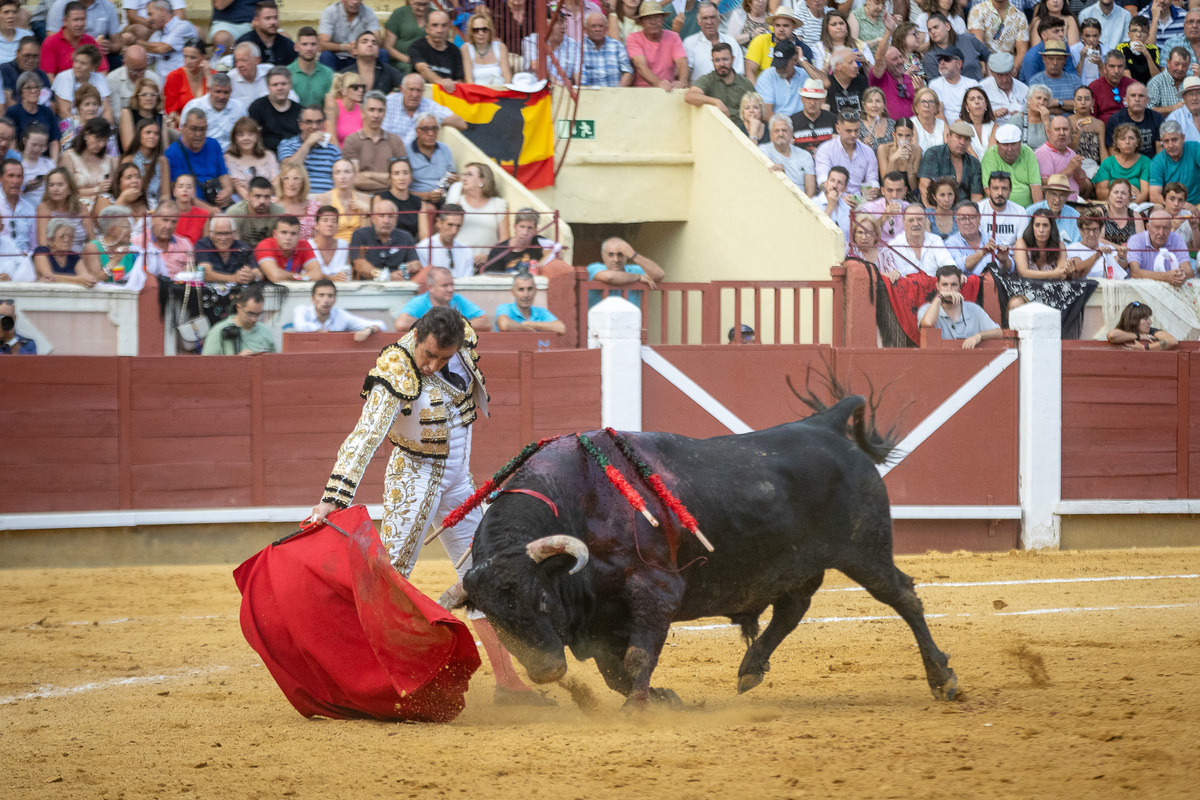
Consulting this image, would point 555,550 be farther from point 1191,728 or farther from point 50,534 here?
point 50,534

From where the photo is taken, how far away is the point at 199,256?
7.93 m

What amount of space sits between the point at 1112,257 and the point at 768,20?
12.0 feet

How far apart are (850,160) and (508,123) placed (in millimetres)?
2611

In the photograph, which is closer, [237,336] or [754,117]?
[237,336]

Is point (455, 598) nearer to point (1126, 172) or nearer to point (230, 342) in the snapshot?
point (230, 342)

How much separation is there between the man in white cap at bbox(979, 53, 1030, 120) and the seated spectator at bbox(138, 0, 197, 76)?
6.51 m

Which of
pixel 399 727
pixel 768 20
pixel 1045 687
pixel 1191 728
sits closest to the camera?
pixel 1191 728

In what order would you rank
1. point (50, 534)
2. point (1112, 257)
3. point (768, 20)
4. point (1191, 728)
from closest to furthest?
point (1191, 728), point (50, 534), point (1112, 257), point (768, 20)

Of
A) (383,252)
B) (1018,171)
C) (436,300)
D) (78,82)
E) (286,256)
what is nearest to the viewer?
(436,300)

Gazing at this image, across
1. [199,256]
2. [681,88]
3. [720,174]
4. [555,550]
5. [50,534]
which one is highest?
[681,88]

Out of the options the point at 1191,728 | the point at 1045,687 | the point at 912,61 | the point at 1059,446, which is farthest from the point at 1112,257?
the point at 1191,728

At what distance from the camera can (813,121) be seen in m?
10.4

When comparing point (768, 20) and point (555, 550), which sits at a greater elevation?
point (768, 20)

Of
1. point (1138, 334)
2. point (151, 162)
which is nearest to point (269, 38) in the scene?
point (151, 162)
